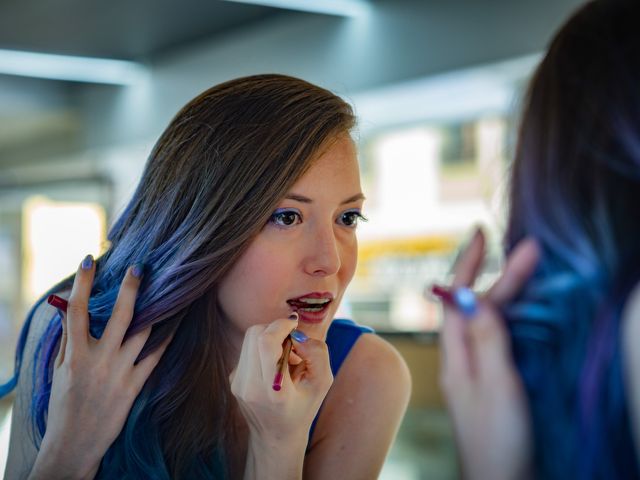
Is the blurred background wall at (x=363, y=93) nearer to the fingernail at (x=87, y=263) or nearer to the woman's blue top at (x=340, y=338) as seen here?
the woman's blue top at (x=340, y=338)

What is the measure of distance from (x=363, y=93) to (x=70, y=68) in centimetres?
164

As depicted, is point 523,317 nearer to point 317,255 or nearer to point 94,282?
point 317,255

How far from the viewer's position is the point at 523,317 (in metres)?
0.62

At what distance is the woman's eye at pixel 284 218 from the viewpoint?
3.05 feet

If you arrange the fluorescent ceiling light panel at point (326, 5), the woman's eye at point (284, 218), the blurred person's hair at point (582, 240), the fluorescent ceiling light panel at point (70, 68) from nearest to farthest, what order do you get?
1. the blurred person's hair at point (582, 240)
2. the woman's eye at point (284, 218)
3. the fluorescent ceiling light panel at point (326, 5)
4. the fluorescent ceiling light panel at point (70, 68)

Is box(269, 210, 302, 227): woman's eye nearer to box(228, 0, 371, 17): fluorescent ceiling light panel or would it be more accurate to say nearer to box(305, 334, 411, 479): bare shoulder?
box(305, 334, 411, 479): bare shoulder

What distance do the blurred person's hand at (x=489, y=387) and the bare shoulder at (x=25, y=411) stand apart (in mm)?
622

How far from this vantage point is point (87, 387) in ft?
2.89

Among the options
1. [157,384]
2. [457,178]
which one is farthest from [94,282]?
[457,178]

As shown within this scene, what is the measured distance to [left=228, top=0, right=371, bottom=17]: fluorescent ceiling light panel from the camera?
3207 mm

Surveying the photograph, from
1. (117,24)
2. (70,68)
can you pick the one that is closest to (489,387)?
(117,24)

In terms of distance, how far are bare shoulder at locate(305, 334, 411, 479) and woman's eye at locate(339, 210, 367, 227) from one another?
202 mm

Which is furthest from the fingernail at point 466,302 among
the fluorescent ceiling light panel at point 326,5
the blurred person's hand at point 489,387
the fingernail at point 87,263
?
the fluorescent ceiling light panel at point 326,5

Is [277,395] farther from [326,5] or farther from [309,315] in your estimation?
[326,5]
